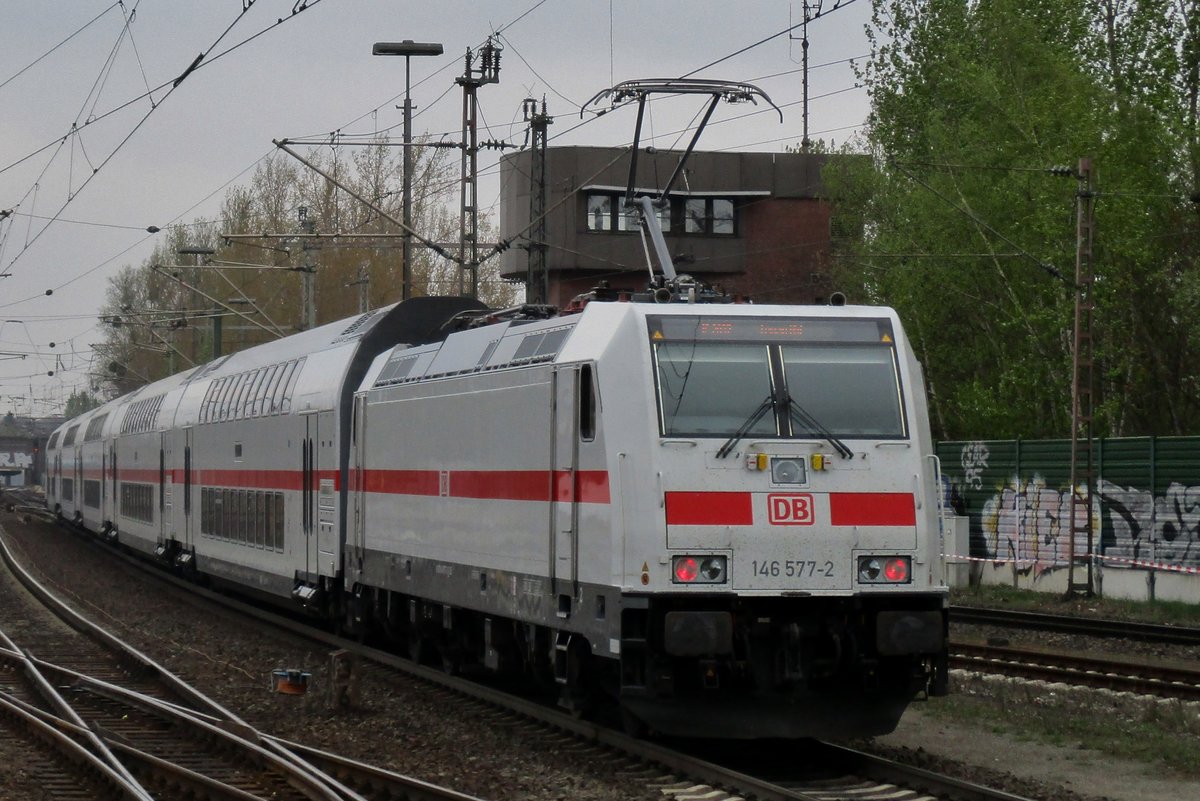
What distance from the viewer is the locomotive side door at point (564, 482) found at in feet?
39.1

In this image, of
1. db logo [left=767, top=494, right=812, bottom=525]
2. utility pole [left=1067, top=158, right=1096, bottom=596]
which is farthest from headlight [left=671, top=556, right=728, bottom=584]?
utility pole [left=1067, top=158, right=1096, bottom=596]

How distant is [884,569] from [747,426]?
1.30 m

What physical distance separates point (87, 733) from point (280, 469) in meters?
9.45

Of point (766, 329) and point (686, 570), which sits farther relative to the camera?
point (766, 329)

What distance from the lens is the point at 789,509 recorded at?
11188 mm

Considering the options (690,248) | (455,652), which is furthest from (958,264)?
(455,652)

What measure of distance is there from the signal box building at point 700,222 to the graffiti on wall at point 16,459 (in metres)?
100

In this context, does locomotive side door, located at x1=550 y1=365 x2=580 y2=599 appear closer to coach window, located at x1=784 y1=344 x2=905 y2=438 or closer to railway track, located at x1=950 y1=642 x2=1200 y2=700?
coach window, located at x1=784 y1=344 x2=905 y2=438

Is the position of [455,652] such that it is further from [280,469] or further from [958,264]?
[958,264]

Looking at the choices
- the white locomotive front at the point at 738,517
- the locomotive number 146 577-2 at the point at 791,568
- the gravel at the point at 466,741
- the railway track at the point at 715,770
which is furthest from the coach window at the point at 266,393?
the locomotive number 146 577-2 at the point at 791,568

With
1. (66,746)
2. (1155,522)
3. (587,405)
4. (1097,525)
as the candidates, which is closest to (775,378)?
Answer: (587,405)

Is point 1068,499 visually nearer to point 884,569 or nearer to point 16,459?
point 884,569

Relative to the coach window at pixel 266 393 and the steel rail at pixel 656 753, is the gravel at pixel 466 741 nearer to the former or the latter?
the steel rail at pixel 656 753

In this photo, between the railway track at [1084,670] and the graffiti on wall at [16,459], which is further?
the graffiti on wall at [16,459]
